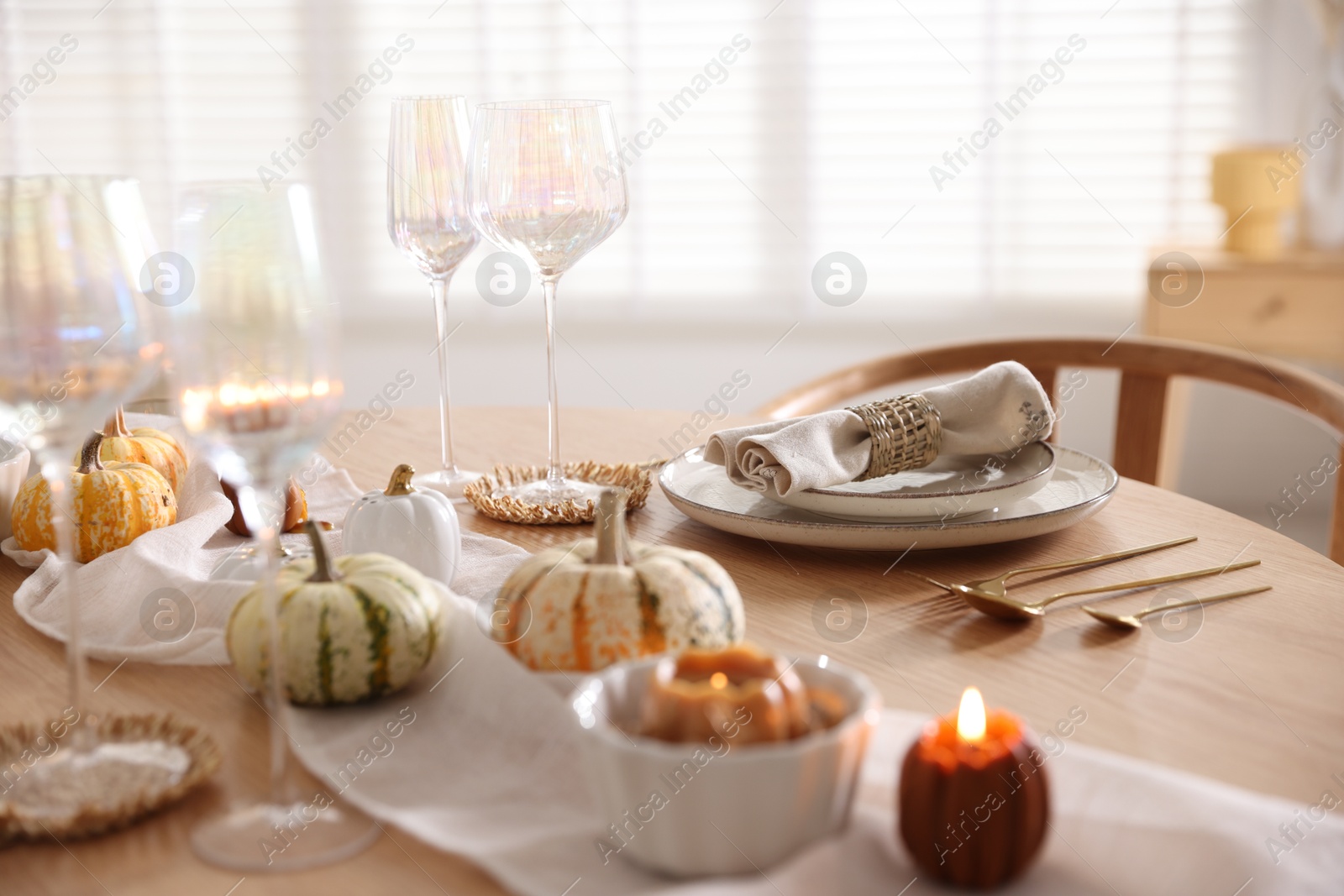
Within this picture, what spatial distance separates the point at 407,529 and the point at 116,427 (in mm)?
336

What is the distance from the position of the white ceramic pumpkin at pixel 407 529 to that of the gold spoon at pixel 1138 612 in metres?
0.42

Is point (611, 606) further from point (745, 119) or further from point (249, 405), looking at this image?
point (745, 119)

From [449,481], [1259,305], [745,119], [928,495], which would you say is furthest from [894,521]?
[745,119]

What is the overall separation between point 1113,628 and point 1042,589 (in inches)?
2.8

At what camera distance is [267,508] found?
589 mm

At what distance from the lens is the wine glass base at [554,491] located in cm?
103

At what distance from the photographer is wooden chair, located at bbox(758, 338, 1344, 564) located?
136cm

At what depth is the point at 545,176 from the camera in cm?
97

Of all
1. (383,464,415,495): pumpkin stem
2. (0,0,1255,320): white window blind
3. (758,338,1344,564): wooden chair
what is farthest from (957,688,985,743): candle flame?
(0,0,1255,320): white window blind

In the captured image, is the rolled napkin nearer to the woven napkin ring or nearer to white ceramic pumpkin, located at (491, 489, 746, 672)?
the woven napkin ring

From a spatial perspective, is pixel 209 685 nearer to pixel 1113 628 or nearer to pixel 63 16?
pixel 1113 628

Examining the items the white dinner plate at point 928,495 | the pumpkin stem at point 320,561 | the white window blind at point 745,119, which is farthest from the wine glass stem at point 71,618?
the white window blind at point 745,119

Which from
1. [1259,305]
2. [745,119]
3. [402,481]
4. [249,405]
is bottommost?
[1259,305]

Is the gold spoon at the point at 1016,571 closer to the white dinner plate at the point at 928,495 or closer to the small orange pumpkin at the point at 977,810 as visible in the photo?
the white dinner plate at the point at 928,495
